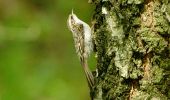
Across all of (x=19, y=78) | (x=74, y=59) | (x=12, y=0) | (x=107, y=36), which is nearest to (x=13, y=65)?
(x=19, y=78)

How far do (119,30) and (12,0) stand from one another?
377 centimetres

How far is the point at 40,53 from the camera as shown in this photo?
6105 millimetres

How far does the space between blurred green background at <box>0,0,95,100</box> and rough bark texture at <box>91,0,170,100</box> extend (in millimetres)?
2340

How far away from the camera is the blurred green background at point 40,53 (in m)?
5.50

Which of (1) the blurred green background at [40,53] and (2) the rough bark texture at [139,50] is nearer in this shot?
(2) the rough bark texture at [139,50]

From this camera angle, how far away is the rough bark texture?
3006 mm

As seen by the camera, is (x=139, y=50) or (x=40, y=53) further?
(x=40, y=53)

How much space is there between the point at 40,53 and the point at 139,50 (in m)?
3.15

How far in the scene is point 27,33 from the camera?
5918mm

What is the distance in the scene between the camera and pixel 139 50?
302 cm

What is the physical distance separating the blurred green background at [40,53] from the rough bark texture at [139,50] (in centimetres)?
234

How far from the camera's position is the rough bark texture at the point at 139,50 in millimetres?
3006

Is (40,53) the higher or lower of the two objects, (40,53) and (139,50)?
the lower

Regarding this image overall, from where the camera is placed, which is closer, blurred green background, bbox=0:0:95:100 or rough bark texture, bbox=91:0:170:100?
rough bark texture, bbox=91:0:170:100
